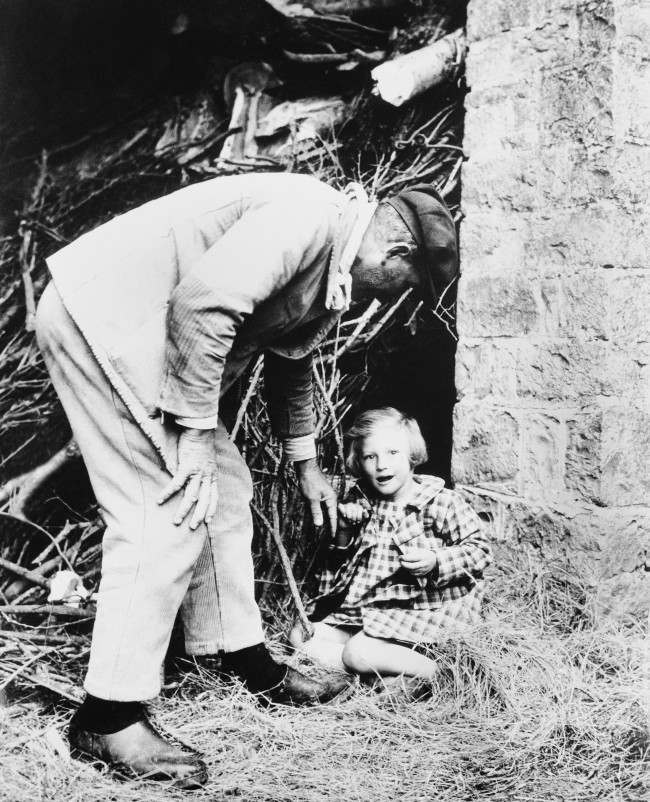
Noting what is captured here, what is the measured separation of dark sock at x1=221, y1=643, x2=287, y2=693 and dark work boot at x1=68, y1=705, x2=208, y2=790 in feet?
1.28

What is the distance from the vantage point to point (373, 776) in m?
2.05

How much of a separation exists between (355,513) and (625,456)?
3.20 feet

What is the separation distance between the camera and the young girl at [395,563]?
2.59 meters

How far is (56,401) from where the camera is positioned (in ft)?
12.4

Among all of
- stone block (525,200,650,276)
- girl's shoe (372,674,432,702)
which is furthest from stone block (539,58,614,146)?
girl's shoe (372,674,432,702)

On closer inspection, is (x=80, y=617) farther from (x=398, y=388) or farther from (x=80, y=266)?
(x=398, y=388)

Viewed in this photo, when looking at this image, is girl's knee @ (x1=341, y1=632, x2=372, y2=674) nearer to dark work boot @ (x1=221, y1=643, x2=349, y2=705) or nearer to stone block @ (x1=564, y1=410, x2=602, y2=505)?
dark work boot @ (x1=221, y1=643, x2=349, y2=705)

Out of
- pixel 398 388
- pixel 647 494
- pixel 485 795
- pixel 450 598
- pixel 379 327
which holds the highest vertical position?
pixel 379 327

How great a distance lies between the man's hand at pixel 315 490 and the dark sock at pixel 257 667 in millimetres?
509

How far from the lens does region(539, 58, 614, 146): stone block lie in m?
2.66

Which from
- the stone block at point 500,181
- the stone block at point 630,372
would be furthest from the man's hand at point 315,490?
the stone block at point 500,181

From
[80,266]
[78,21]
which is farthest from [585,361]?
[78,21]

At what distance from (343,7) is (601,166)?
1.41 metres

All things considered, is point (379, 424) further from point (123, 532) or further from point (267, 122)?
point (267, 122)
